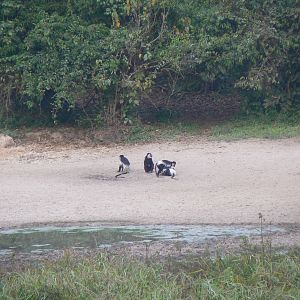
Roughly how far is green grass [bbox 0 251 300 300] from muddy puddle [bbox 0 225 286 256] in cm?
217

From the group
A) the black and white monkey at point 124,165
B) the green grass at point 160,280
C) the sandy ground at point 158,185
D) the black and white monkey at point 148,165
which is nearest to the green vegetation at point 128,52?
the sandy ground at point 158,185

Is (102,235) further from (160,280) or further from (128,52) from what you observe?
(128,52)

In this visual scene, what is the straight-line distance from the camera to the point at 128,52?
2167cm

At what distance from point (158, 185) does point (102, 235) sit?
141 inches

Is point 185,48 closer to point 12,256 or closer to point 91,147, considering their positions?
point 91,147

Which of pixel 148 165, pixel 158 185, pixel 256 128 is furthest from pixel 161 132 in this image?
pixel 158 185

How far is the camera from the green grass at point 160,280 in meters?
8.87

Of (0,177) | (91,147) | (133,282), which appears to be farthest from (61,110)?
(133,282)

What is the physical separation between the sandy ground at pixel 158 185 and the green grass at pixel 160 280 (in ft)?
12.3

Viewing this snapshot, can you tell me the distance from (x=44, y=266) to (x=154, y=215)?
169 inches

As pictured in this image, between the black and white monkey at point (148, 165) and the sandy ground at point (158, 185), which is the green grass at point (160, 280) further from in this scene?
the black and white monkey at point (148, 165)

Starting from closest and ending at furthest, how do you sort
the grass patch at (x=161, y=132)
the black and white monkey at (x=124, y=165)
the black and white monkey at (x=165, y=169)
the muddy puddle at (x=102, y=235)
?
1. the muddy puddle at (x=102, y=235)
2. the black and white monkey at (x=165, y=169)
3. the black and white monkey at (x=124, y=165)
4. the grass patch at (x=161, y=132)

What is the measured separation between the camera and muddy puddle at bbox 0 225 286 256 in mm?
12227

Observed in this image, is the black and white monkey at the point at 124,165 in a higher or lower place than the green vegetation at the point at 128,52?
lower
